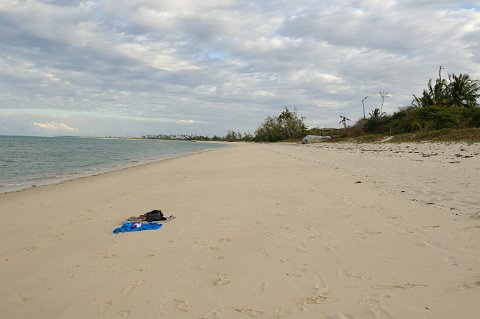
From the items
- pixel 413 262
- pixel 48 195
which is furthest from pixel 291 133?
pixel 413 262

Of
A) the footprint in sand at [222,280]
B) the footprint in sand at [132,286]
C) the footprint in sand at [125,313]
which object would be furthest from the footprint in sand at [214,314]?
the footprint in sand at [132,286]

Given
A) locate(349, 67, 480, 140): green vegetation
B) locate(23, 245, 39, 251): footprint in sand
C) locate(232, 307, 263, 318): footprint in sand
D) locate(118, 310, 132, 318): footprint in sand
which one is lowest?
locate(23, 245, 39, 251): footprint in sand

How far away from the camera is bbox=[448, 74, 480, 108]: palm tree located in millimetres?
41781

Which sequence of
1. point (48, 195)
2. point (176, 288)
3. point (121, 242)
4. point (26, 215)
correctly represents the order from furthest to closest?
point (48, 195) → point (26, 215) → point (121, 242) → point (176, 288)

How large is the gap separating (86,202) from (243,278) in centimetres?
667

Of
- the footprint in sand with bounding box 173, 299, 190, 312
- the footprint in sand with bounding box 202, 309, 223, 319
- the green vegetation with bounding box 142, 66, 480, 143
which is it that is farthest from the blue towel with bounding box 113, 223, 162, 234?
the green vegetation with bounding box 142, 66, 480, 143

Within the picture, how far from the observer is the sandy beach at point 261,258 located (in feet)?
10.0

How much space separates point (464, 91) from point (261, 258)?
4761cm

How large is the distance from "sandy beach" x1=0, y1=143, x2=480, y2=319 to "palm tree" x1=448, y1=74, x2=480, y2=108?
41.1 meters

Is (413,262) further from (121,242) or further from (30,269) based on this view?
(30,269)

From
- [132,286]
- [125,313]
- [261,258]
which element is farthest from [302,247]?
[125,313]

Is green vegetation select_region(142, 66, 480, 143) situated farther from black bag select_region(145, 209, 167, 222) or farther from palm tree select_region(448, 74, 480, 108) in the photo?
black bag select_region(145, 209, 167, 222)

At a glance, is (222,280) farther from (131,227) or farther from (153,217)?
(153,217)

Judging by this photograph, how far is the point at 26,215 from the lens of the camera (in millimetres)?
7766
